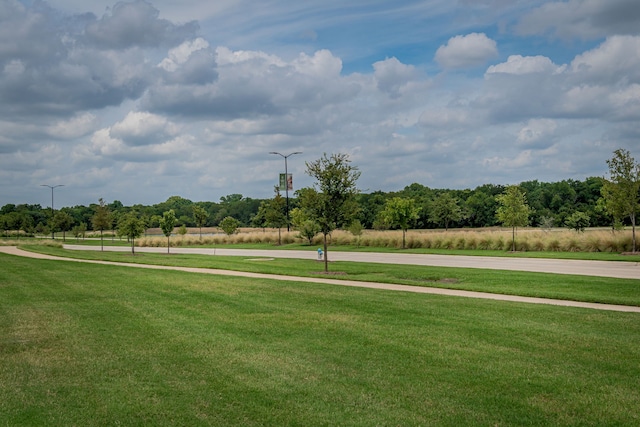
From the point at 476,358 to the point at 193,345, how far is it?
16.2 ft

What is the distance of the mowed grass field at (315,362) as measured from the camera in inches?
268

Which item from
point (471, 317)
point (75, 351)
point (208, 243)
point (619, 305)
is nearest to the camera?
point (75, 351)

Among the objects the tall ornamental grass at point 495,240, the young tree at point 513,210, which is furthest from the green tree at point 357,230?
the young tree at point 513,210

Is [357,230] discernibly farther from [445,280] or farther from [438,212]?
[438,212]

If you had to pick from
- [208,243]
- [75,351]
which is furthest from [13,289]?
[208,243]

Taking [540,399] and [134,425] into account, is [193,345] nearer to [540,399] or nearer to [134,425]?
[134,425]

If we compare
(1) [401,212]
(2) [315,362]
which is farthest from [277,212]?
(2) [315,362]

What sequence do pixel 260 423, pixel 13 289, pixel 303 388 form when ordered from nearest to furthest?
pixel 260 423 → pixel 303 388 → pixel 13 289

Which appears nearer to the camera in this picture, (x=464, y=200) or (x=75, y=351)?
(x=75, y=351)

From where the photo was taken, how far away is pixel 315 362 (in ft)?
29.3

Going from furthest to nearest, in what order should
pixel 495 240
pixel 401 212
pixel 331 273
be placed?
pixel 401 212, pixel 495 240, pixel 331 273

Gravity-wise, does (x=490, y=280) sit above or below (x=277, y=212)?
below

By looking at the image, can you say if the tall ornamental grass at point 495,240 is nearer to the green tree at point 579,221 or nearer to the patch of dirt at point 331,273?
the green tree at point 579,221

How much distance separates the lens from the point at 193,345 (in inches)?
399
